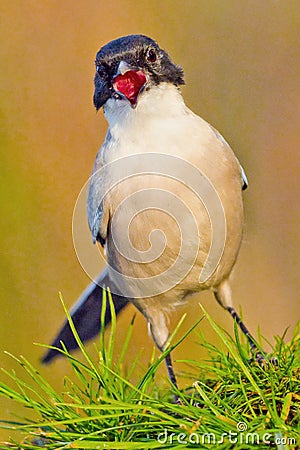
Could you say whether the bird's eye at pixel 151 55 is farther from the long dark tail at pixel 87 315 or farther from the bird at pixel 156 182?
the long dark tail at pixel 87 315

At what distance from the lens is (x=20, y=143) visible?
2432 mm

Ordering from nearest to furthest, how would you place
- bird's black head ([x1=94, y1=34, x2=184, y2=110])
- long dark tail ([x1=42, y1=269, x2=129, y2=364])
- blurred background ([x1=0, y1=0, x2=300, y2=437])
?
bird's black head ([x1=94, y1=34, x2=184, y2=110]) < long dark tail ([x1=42, y1=269, x2=129, y2=364]) < blurred background ([x1=0, y1=0, x2=300, y2=437])

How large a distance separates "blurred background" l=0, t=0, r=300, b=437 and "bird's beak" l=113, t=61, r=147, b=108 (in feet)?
3.15

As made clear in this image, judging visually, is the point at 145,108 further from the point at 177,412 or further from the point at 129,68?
Answer: the point at 177,412

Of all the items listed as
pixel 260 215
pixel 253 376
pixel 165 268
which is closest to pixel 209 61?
pixel 260 215

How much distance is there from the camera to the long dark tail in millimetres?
1812

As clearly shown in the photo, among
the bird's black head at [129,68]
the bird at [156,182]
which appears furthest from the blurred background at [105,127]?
the bird's black head at [129,68]

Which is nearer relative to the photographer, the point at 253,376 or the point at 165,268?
the point at 253,376

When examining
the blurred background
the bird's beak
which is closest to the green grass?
the bird's beak

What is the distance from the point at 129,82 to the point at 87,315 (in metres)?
0.65

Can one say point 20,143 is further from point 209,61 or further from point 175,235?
point 175,235

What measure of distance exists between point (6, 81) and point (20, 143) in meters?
0.24

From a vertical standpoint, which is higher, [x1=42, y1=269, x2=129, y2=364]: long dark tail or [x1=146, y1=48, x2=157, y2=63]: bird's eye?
[x1=146, y1=48, x2=157, y2=63]: bird's eye

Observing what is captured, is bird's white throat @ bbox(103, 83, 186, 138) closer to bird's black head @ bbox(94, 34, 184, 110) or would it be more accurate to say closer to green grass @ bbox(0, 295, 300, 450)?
bird's black head @ bbox(94, 34, 184, 110)
